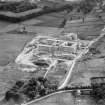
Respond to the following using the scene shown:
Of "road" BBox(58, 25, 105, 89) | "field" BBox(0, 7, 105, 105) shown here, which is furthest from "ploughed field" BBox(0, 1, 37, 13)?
"road" BBox(58, 25, 105, 89)

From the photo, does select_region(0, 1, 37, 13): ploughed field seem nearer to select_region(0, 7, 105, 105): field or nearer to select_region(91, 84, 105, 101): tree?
select_region(0, 7, 105, 105): field

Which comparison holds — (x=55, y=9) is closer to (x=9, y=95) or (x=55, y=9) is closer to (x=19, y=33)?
(x=19, y=33)

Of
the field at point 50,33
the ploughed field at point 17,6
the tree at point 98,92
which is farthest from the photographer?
the ploughed field at point 17,6

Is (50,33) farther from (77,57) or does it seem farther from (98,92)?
(98,92)

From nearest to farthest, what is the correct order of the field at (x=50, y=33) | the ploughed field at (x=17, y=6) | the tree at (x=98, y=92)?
the tree at (x=98, y=92)
the field at (x=50, y=33)
the ploughed field at (x=17, y=6)

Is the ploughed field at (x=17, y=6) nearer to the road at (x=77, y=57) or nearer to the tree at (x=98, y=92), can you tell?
the road at (x=77, y=57)

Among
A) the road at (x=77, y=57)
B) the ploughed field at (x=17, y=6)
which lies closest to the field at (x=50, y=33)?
the road at (x=77, y=57)

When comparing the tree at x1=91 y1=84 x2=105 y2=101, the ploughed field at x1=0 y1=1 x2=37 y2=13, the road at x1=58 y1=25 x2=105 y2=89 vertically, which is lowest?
the tree at x1=91 y1=84 x2=105 y2=101

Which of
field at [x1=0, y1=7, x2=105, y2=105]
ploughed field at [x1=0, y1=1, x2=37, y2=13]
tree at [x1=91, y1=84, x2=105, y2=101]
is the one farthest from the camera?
ploughed field at [x1=0, y1=1, x2=37, y2=13]

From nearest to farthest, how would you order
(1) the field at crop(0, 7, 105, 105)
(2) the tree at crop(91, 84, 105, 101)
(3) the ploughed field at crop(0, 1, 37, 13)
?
1. (2) the tree at crop(91, 84, 105, 101)
2. (1) the field at crop(0, 7, 105, 105)
3. (3) the ploughed field at crop(0, 1, 37, 13)

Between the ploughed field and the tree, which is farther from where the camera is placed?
Answer: the ploughed field

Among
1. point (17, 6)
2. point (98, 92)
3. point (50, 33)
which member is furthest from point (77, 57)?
point (17, 6)

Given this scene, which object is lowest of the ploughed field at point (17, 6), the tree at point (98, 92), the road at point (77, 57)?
the tree at point (98, 92)
